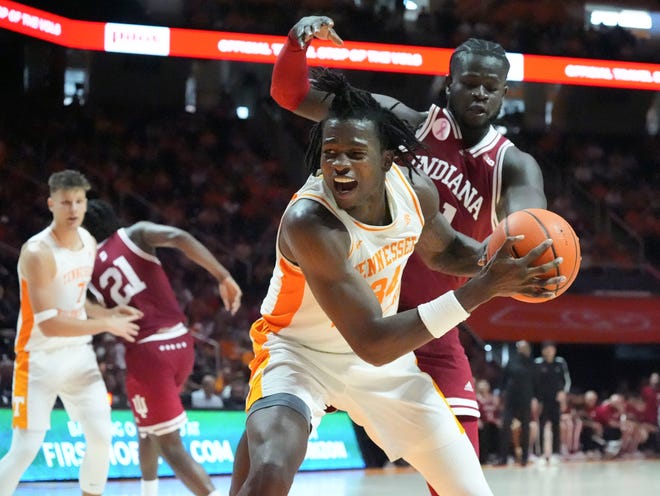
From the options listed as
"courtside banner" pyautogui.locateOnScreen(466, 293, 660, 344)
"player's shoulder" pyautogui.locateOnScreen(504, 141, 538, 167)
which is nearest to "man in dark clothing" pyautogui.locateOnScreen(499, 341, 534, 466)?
"courtside banner" pyautogui.locateOnScreen(466, 293, 660, 344)

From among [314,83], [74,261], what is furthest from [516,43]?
[314,83]

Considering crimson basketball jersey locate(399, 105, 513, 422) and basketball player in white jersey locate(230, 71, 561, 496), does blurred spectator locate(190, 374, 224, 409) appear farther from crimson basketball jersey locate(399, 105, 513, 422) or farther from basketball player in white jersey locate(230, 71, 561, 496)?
basketball player in white jersey locate(230, 71, 561, 496)

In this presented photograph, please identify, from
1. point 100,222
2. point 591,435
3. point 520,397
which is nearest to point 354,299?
point 100,222

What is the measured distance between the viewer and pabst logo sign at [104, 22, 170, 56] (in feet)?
48.5

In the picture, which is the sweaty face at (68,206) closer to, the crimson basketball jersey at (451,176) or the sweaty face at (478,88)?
the crimson basketball jersey at (451,176)

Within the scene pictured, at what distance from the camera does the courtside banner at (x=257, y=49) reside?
573 inches

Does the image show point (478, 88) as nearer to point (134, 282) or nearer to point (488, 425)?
point (134, 282)

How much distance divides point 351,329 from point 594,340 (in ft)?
44.4

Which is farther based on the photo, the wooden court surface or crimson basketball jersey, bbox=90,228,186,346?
the wooden court surface

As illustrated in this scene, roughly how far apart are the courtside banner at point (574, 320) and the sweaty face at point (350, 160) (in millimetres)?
12145

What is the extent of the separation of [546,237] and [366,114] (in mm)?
793

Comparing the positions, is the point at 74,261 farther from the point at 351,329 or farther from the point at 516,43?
the point at 516,43

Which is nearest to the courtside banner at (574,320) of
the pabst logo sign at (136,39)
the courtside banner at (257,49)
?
the courtside banner at (257,49)

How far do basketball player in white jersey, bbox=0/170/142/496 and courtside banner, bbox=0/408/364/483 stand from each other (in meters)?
3.15
